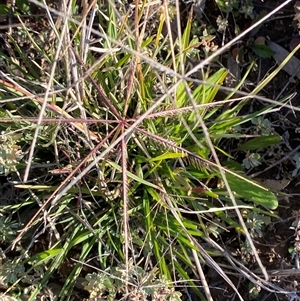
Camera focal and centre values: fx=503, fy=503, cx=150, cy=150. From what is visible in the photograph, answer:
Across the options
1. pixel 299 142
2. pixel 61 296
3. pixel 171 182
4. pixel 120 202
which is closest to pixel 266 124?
pixel 299 142

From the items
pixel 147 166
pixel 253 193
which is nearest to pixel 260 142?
pixel 253 193

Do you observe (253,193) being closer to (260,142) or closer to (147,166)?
(260,142)

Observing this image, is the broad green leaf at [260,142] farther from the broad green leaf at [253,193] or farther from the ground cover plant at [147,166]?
the broad green leaf at [253,193]

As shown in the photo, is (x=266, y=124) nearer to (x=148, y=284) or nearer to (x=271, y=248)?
(x=271, y=248)

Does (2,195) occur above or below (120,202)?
below

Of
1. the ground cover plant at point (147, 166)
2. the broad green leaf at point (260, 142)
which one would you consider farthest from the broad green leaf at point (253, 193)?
the broad green leaf at point (260, 142)

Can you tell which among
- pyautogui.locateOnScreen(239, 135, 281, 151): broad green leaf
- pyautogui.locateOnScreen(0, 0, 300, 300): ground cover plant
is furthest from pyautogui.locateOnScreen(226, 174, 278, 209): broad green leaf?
pyautogui.locateOnScreen(239, 135, 281, 151): broad green leaf

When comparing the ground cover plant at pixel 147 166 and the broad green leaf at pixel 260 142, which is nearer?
the ground cover plant at pixel 147 166
